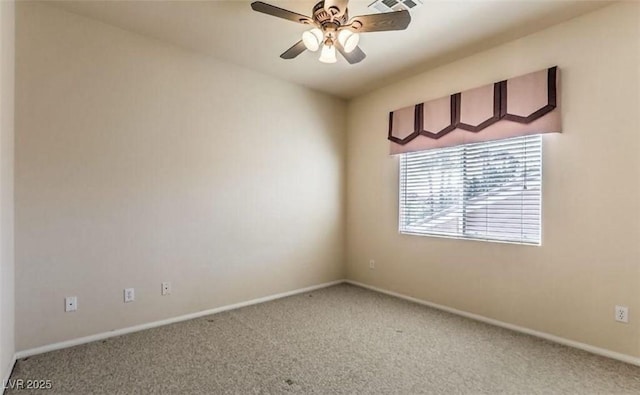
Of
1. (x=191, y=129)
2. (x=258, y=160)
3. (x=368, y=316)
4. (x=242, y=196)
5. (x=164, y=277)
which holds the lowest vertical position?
(x=368, y=316)

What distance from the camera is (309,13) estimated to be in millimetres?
2559

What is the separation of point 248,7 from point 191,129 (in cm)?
128

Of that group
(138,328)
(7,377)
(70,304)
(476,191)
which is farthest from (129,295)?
(476,191)


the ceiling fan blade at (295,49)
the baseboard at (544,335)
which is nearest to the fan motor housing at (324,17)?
the ceiling fan blade at (295,49)

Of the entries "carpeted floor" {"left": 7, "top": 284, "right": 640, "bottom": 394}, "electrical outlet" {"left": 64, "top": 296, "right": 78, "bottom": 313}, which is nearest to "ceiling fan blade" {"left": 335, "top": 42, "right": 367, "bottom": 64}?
"carpeted floor" {"left": 7, "top": 284, "right": 640, "bottom": 394}

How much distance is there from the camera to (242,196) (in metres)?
3.60

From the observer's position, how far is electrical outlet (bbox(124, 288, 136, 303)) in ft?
9.29

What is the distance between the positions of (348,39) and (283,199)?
214cm

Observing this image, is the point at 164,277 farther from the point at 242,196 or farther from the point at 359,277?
the point at 359,277

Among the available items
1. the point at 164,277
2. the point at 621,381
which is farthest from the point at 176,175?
the point at 621,381

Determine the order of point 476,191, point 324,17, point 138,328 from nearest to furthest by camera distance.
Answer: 1. point 324,17
2. point 138,328
3. point 476,191

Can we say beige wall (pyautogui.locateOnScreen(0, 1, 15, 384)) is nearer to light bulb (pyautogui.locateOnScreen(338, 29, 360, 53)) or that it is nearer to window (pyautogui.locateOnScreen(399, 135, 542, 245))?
light bulb (pyautogui.locateOnScreen(338, 29, 360, 53))

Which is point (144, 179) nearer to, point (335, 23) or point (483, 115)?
point (335, 23)

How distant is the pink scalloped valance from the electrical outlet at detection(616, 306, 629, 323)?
143cm
